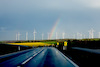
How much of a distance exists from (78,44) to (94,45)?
1036cm

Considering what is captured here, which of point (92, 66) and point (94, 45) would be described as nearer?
point (92, 66)

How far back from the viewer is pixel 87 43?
48.6 m

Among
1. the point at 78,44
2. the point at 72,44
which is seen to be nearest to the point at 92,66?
the point at 78,44

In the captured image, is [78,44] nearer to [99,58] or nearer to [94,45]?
[94,45]

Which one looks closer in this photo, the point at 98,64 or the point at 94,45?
the point at 98,64

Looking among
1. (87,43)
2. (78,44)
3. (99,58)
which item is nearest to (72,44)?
(78,44)

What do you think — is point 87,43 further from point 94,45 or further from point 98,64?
Answer: point 98,64

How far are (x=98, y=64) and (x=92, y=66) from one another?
39 cm

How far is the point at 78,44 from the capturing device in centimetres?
5591

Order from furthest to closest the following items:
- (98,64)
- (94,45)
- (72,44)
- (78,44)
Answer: (72,44) → (78,44) → (94,45) → (98,64)

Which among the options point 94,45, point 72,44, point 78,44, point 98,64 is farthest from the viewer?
point 72,44

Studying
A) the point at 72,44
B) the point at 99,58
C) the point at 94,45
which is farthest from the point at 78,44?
the point at 99,58

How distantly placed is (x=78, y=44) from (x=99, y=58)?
4543 centimetres

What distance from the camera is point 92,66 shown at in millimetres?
10461
